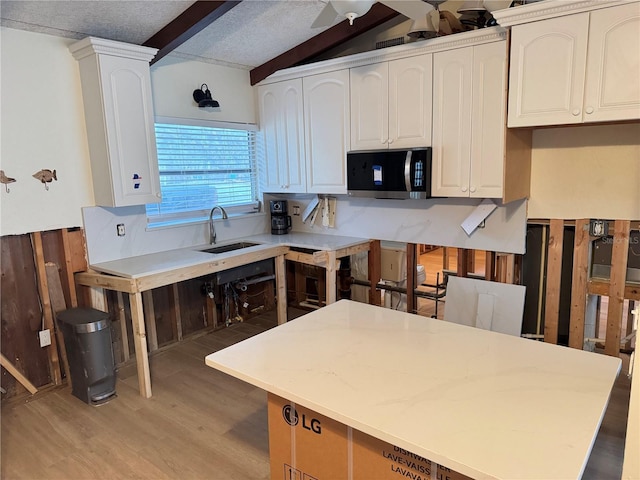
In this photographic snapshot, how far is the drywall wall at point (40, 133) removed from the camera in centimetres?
280

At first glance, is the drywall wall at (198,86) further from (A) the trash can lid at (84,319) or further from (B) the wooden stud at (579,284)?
(B) the wooden stud at (579,284)

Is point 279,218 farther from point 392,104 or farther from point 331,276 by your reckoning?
point 392,104

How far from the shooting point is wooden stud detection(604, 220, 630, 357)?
9.46 ft

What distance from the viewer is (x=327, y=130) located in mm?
3725

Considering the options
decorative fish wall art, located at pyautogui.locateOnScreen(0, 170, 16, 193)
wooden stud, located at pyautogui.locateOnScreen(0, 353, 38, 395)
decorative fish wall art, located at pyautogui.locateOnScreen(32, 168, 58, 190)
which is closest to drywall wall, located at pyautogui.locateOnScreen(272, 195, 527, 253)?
decorative fish wall art, located at pyautogui.locateOnScreen(32, 168, 58, 190)

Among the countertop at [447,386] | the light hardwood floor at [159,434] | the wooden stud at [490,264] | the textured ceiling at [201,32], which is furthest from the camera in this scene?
the wooden stud at [490,264]

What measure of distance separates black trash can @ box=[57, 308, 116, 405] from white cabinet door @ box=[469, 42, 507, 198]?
271 centimetres

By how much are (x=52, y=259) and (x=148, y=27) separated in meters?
1.76

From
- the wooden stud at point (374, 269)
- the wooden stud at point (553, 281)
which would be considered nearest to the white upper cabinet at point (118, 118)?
the wooden stud at point (374, 269)

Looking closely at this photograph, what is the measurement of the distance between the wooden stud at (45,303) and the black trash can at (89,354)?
0.11 m

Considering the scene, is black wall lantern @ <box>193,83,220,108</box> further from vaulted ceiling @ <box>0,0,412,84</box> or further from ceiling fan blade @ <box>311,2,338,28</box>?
ceiling fan blade @ <box>311,2,338,28</box>

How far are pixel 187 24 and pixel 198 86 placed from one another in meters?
0.91

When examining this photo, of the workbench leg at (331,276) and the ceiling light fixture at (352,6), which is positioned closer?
the ceiling light fixture at (352,6)

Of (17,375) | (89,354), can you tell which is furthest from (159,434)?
(17,375)
